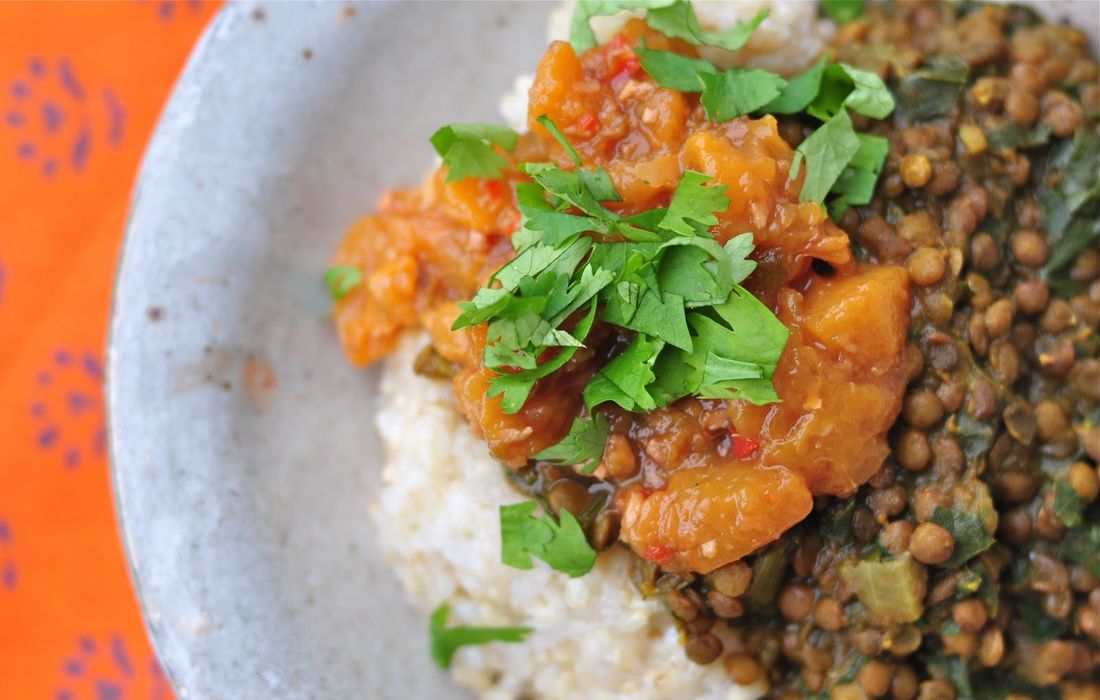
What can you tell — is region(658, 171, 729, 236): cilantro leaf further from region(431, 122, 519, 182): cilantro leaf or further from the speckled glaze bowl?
the speckled glaze bowl

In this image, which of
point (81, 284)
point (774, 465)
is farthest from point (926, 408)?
point (81, 284)

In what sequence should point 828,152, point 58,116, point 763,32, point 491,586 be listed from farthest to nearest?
point 58,116
point 491,586
point 763,32
point 828,152

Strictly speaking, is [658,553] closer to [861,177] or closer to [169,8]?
[861,177]

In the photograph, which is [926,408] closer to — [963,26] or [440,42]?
[963,26]

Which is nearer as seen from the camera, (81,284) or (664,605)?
(664,605)

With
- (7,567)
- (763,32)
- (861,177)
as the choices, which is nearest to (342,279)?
(763,32)

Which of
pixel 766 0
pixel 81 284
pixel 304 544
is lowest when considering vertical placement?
pixel 304 544

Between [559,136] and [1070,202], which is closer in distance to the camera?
[559,136]

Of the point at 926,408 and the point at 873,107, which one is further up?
the point at 873,107
